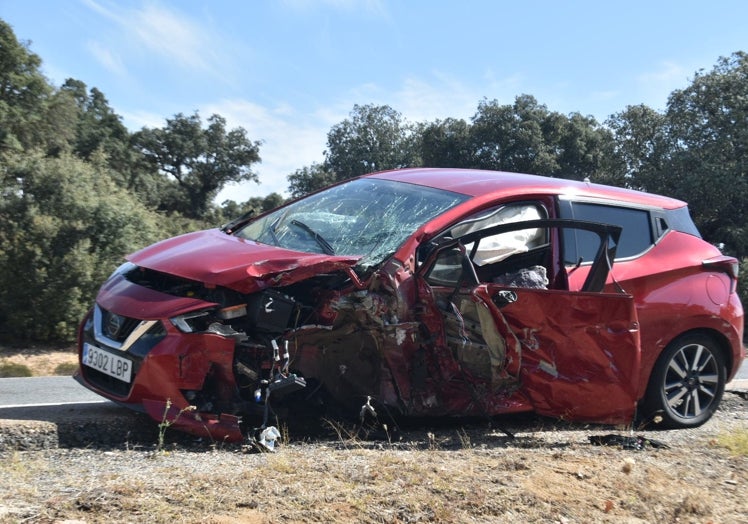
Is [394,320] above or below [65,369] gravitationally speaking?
above

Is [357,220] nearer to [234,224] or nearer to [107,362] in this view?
[234,224]

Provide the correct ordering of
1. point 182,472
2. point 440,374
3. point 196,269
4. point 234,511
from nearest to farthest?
1. point 234,511
2. point 182,472
3. point 196,269
4. point 440,374

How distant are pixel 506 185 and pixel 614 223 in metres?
1.03

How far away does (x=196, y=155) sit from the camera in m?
36.5

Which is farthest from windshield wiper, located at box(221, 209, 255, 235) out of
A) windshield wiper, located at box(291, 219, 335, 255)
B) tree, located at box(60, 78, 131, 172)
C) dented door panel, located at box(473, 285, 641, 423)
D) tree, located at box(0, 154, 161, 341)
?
tree, located at box(60, 78, 131, 172)

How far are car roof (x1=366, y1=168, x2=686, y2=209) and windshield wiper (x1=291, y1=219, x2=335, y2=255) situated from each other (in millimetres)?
976

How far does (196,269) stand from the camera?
4242 mm

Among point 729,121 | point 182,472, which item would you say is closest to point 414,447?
point 182,472

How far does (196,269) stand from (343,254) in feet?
3.20

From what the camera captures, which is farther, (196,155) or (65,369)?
(196,155)

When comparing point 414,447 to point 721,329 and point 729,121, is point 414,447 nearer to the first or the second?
point 721,329

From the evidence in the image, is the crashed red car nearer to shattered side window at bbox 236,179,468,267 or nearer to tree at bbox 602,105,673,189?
shattered side window at bbox 236,179,468,267

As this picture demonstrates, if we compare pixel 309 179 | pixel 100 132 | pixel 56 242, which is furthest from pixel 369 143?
pixel 56 242

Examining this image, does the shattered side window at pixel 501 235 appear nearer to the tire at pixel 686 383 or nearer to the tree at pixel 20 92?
the tire at pixel 686 383
